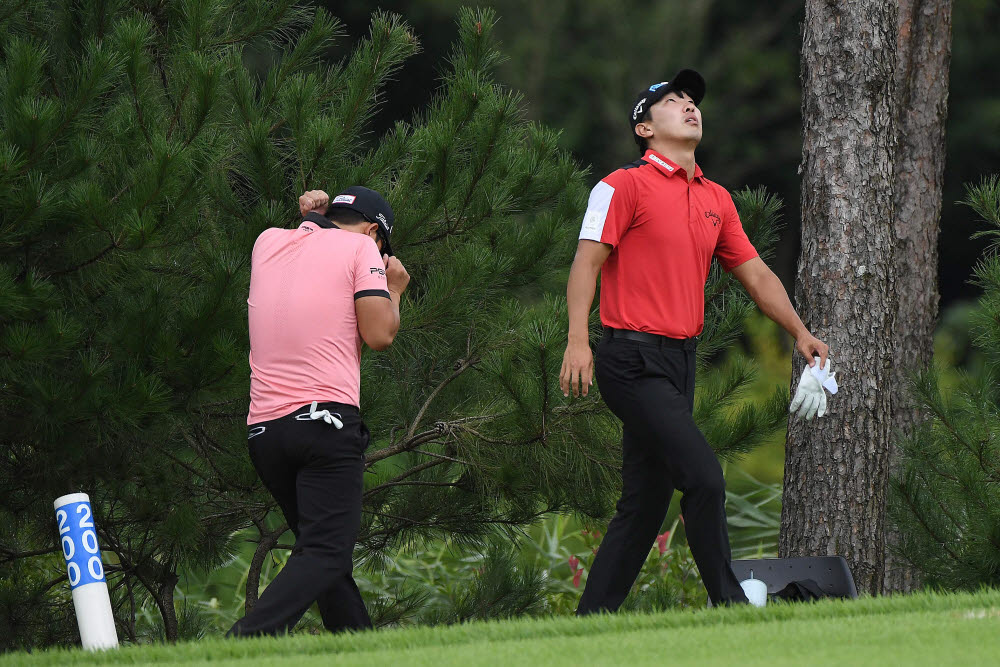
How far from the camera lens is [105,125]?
4.80 metres

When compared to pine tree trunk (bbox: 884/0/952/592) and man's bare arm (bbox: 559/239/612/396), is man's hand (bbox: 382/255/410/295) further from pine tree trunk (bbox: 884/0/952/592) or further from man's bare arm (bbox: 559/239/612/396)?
pine tree trunk (bbox: 884/0/952/592)

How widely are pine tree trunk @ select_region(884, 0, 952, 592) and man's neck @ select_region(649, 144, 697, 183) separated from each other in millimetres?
2281

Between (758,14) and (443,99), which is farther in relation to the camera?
(758,14)

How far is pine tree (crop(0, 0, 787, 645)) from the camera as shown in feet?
14.8

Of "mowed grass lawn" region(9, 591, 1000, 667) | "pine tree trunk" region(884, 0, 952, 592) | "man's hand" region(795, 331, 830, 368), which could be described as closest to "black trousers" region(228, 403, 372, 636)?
"mowed grass lawn" region(9, 591, 1000, 667)

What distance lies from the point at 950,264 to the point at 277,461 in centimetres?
1676

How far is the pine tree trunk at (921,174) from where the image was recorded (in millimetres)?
6602

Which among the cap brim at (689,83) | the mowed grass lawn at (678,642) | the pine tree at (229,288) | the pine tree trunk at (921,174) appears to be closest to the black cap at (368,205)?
the pine tree at (229,288)

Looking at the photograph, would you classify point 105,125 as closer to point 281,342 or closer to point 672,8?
point 281,342

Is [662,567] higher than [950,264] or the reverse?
the reverse

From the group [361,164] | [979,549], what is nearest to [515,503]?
[361,164]

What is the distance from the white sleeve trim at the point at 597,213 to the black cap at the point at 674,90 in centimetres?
35

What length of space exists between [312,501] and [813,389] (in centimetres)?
168

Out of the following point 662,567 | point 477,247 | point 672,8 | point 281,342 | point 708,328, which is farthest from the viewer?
point 672,8
